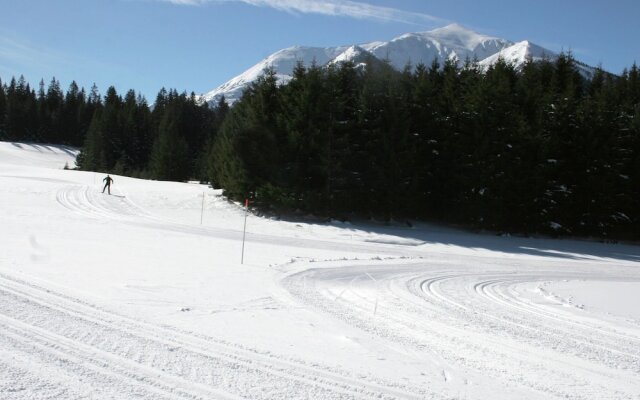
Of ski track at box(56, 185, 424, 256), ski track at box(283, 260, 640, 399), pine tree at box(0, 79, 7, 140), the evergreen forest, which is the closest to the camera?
ski track at box(283, 260, 640, 399)

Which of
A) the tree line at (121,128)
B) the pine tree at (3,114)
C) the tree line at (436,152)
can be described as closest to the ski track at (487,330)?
the tree line at (436,152)

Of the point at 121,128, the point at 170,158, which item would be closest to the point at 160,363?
the point at 170,158

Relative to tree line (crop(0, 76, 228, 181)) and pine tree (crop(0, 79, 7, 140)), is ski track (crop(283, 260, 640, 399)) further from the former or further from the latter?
pine tree (crop(0, 79, 7, 140))

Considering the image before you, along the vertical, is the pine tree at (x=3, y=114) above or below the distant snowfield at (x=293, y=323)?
above

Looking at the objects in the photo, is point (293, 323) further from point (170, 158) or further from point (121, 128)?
point (121, 128)

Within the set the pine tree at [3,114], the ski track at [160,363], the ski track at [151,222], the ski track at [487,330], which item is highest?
the pine tree at [3,114]

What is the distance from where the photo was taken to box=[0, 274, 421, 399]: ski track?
5047 mm

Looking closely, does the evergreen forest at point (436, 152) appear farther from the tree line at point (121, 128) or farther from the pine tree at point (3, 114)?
the pine tree at point (3, 114)

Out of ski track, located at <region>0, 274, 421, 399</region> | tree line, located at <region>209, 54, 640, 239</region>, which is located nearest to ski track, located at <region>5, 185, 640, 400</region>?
ski track, located at <region>0, 274, 421, 399</region>

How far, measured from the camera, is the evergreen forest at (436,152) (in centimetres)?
2992

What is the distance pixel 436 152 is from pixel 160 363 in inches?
1117

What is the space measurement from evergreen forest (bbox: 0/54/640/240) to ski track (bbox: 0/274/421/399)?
73.4 feet

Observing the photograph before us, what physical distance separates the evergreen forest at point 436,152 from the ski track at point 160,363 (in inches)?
881

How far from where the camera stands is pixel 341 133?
30.3 meters
